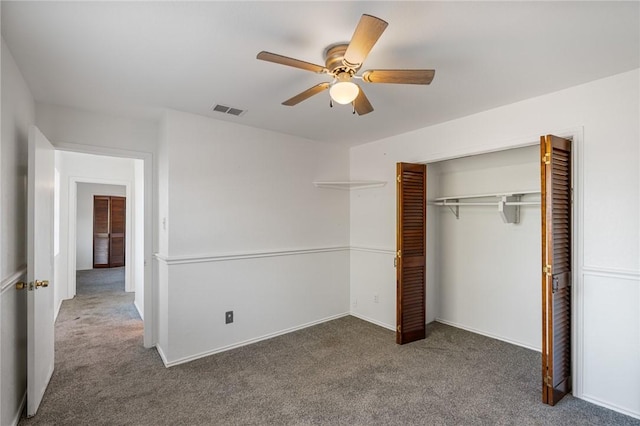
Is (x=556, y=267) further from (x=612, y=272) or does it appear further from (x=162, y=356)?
(x=162, y=356)

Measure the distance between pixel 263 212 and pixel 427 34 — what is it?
2482 millimetres

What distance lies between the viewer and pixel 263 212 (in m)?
3.67

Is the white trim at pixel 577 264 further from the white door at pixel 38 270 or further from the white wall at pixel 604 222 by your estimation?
the white door at pixel 38 270

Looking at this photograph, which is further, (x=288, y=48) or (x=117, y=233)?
(x=117, y=233)

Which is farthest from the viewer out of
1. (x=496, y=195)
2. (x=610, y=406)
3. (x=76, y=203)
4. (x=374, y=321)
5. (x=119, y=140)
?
(x=76, y=203)

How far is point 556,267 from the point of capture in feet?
7.82

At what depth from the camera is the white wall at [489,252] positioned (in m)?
3.37

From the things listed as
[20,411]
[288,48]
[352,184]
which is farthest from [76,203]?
[288,48]

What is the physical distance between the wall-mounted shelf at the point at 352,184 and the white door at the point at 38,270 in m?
2.71

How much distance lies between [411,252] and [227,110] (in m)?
2.43

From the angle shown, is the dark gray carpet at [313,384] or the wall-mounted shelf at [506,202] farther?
the wall-mounted shelf at [506,202]

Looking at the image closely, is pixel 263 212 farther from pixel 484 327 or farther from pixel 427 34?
pixel 484 327

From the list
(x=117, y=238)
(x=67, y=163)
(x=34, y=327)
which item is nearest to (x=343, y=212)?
(x=34, y=327)

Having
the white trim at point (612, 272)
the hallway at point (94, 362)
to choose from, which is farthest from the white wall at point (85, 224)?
the white trim at point (612, 272)
